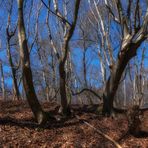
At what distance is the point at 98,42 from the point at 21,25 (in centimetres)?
1465

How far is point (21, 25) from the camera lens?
901cm

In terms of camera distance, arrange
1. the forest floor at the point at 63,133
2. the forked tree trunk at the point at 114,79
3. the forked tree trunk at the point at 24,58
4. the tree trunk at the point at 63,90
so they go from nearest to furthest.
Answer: the forest floor at the point at 63,133
the forked tree trunk at the point at 24,58
the tree trunk at the point at 63,90
the forked tree trunk at the point at 114,79

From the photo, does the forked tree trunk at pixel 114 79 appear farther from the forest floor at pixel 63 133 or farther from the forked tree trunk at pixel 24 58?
the forked tree trunk at pixel 24 58

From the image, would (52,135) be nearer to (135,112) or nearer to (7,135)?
(7,135)

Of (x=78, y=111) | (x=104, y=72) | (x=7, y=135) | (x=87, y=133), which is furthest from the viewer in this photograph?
(x=104, y=72)

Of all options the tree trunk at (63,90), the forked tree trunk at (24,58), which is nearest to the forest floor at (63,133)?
the tree trunk at (63,90)

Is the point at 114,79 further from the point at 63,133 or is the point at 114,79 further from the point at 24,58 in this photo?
the point at 24,58

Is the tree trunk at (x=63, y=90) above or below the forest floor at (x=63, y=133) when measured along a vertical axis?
above

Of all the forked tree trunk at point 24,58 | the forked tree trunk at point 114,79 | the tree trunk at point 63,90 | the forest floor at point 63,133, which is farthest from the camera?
the forked tree trunk at point 114,79

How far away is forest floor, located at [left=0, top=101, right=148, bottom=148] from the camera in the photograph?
28.5ft

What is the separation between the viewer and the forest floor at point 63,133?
8688 mm

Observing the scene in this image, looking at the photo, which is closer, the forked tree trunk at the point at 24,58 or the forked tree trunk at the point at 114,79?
the forked tree trunk at the point at 24,58

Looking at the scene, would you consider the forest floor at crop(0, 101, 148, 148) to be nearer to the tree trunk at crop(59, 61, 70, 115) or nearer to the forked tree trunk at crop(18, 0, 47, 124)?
the tree trunk at crop(59, 61, 70, 115)

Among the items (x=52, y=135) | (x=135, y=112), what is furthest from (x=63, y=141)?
(x=135, y=112)
